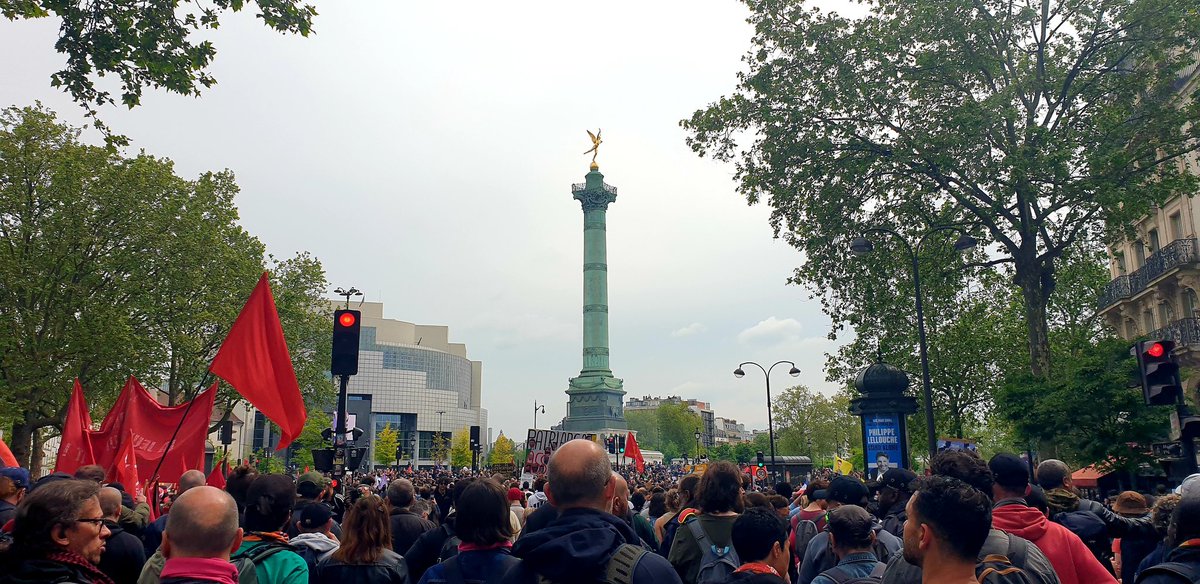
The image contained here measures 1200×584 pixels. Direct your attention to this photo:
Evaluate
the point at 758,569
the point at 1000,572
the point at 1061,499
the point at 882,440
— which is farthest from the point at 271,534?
the point at 882,440

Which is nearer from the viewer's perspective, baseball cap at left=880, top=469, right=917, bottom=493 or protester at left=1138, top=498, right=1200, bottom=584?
protester at left=1138, top=498, right=1200, bottom=584

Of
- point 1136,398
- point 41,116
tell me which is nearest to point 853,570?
point 1136,398

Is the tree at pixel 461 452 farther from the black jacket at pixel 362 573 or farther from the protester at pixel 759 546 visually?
the protester at pixel 759 546

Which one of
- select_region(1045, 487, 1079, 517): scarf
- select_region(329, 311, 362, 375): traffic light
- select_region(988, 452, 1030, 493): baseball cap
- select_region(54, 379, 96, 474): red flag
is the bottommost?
select_region(1045, 487, 1079, 517): scarf

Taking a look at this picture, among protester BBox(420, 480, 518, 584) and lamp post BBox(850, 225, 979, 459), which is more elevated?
lamp post BBox(850, 225, 979, 459)

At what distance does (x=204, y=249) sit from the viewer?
31.6 m

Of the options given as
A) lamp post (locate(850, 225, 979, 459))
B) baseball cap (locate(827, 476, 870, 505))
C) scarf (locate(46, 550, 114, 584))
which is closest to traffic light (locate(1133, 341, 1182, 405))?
baseball cap (locate(827, 476, 870, 505))

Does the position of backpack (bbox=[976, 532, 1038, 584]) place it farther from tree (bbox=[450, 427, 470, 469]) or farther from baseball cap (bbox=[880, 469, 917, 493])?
tree (bbox=[450, 427, 470, 469])

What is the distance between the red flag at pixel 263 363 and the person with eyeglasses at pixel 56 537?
227 inches

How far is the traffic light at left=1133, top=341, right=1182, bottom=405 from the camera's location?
32.2 ft

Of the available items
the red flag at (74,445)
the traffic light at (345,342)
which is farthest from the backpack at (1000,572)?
the red flag at (74,445)

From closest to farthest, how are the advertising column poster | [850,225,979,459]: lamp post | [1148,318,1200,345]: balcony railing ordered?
1. the advertising column poster
2. [850,225,979,459]: lamp post
3. [1148,318,1200,345]: balcony railing

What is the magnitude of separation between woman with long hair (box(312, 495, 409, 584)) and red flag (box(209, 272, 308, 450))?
4.50 metres

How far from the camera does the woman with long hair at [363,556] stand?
509 cm
